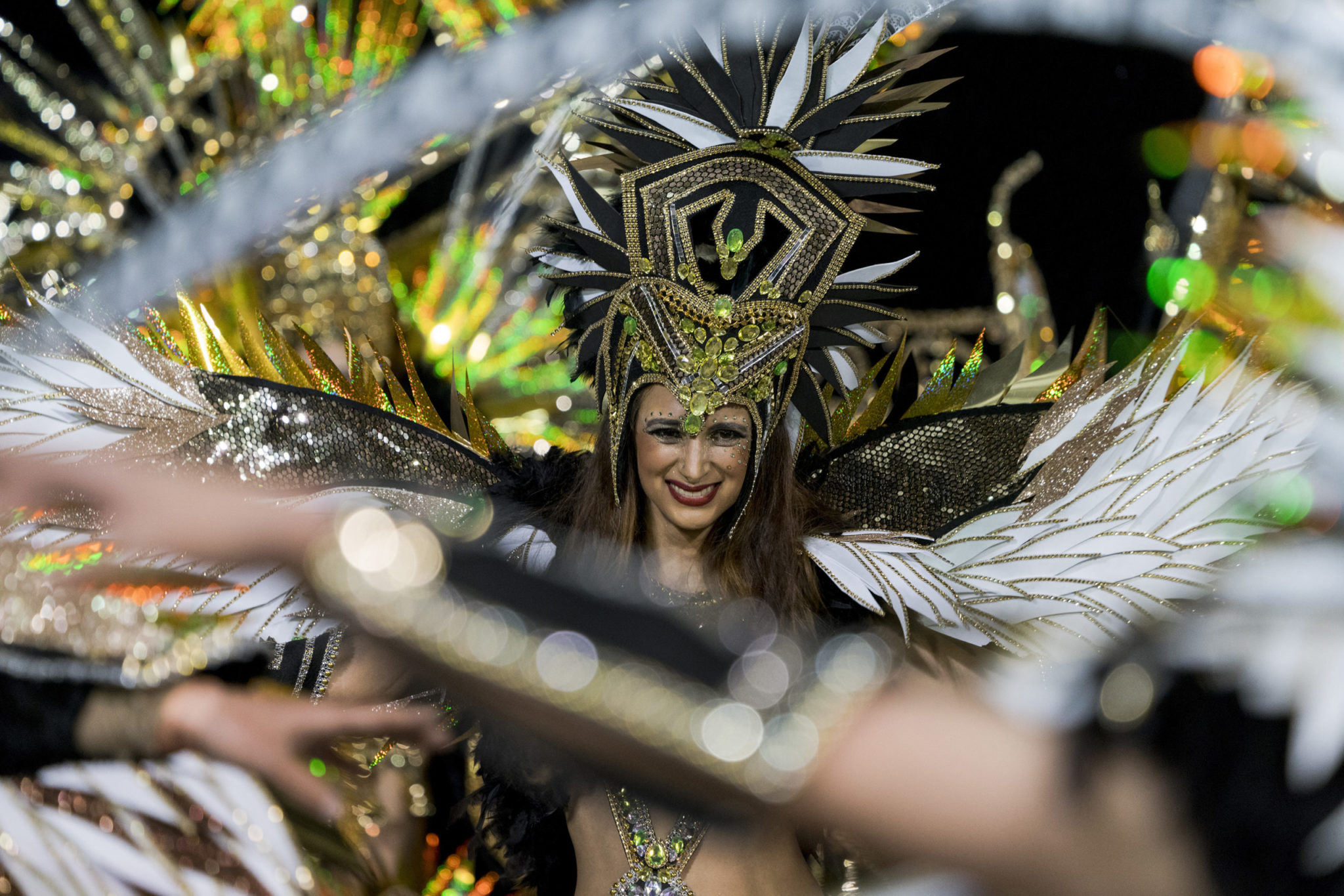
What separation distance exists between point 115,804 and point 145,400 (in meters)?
0.68

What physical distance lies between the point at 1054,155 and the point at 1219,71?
44 centimetres

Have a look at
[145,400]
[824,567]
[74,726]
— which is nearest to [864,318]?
[824,567]

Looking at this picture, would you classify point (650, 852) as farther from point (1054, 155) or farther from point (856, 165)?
point (1054, 155)

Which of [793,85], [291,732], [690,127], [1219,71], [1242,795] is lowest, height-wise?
[291,732]

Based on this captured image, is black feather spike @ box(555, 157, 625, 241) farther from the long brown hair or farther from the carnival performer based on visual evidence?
the long brown hair

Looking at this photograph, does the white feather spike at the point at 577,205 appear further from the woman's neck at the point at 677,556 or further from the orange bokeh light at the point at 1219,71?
the orange bokeh light at the point at 1219,71

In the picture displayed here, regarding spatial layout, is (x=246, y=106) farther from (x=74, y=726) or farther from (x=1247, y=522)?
(x=1247, y=522)

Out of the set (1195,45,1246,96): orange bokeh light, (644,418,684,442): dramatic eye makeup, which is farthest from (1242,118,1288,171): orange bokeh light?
(644,418,684,442): dramatic eye makeup

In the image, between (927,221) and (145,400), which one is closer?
(145,400)

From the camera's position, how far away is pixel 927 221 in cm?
304

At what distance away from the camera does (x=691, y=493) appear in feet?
5.84

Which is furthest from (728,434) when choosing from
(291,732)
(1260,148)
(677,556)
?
(1260,148)

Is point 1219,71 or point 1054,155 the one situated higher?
point 1219,71

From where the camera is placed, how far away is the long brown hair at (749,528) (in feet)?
6.04
